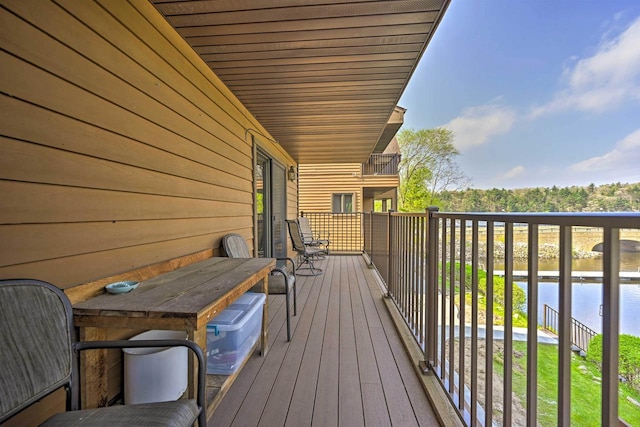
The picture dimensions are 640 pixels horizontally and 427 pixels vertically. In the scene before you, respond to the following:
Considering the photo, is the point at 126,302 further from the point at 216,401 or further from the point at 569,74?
the point at 569,74

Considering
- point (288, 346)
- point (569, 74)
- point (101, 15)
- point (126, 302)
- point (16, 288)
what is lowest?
point (288, 346)

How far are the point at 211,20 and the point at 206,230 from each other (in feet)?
5.07

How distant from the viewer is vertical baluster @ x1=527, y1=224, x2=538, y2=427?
85 centimetres

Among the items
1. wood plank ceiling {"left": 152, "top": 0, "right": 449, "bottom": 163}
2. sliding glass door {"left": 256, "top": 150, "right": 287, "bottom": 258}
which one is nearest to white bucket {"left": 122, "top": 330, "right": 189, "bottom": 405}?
wood plank ceiling {"left": 152, "top": 0, "right": 449, "bottom": 163}

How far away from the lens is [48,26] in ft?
3.67

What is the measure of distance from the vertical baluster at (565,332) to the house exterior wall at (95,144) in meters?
1.76

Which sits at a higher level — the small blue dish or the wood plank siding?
the wood plank siding

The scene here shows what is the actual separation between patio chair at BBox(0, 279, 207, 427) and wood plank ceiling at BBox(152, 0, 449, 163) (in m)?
1.72

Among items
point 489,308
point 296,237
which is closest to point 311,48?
point 489,308

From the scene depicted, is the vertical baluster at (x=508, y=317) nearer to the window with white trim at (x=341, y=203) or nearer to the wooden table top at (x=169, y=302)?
the wooden table top at (x=169, y=302)

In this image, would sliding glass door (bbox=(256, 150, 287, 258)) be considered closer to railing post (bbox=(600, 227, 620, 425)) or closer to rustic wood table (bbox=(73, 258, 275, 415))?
rustic wood table (bbox=(73, 258, 275, 415))

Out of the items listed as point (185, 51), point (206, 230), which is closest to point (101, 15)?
point (185, 51)

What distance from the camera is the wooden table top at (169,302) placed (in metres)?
1.07

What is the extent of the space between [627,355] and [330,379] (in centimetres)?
144
